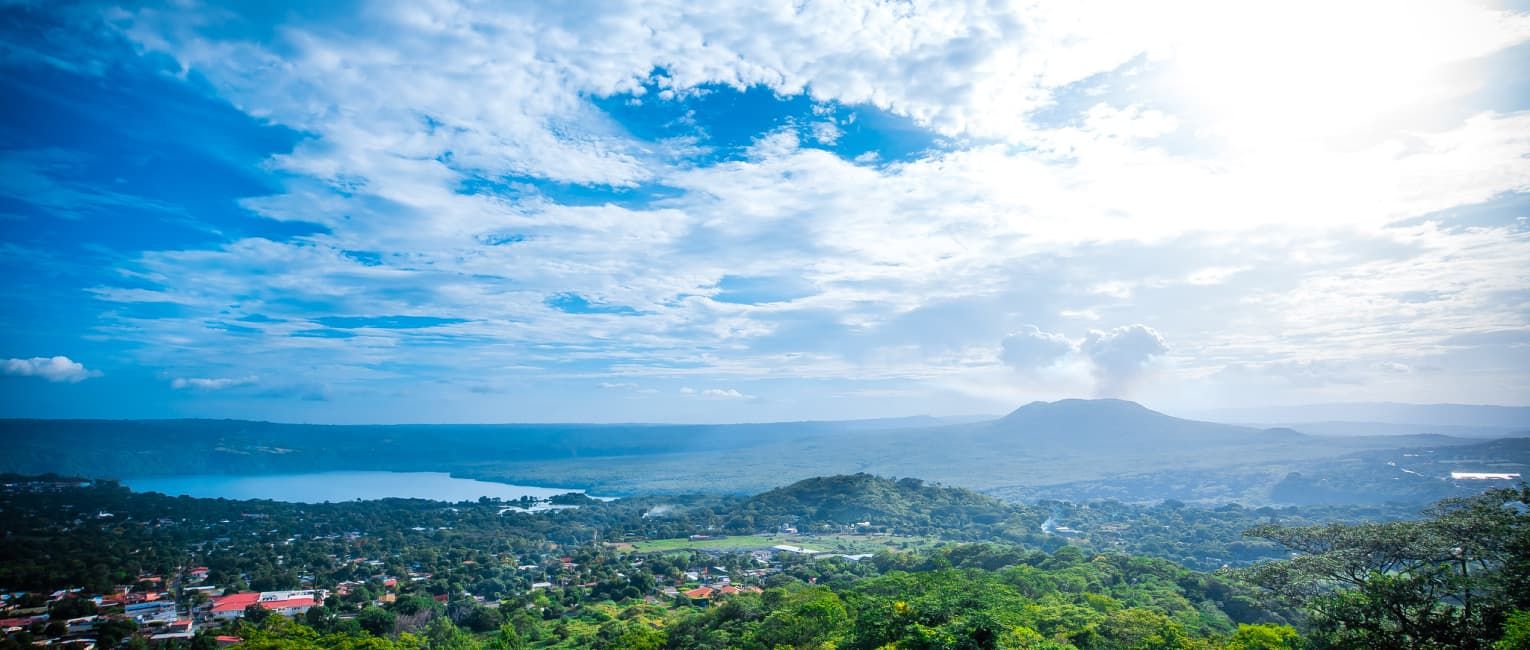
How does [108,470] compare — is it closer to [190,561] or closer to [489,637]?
[190,561]

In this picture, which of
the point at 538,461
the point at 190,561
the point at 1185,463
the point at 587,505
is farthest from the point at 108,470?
the point at 1185,463

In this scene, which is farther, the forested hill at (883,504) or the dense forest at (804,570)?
the forested hill at (883,504)

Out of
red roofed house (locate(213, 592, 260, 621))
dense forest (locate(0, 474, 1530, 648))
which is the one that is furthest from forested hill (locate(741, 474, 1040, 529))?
red roofed house (locate(213, 592, 260, 621))

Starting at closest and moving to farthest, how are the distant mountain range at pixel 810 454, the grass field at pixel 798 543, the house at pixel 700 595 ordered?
the house at pixel 700 595 < the grass field at pixel 798 543 < the distant mountain range at pixel 810 454

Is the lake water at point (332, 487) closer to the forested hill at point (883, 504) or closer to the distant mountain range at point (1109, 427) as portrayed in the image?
the forested hill at point (883, 504)

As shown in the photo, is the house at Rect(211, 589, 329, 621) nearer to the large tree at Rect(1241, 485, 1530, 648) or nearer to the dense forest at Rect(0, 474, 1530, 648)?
the dense forest at Rect(0, 474, 1530, 648)

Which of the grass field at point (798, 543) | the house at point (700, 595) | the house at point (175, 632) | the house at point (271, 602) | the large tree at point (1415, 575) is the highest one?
the large tree at point (1415, 575)

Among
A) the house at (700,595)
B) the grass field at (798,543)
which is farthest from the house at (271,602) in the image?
the grass field at (798,543)
